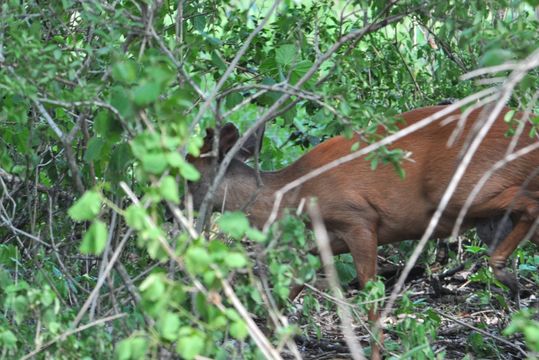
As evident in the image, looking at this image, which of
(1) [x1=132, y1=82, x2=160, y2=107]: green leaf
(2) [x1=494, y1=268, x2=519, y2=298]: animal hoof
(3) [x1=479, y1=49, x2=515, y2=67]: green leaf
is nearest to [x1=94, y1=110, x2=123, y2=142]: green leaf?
(1) [x1=132, y1=82, x2=160, y2=107]: green leaf

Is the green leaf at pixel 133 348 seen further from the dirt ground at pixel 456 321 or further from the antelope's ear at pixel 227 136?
the antelope's ear at pixel 227 136

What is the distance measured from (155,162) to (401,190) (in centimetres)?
359

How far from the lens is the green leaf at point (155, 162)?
10.6ft

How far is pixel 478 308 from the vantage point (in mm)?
7234

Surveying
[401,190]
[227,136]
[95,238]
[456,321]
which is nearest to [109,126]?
[95,238]

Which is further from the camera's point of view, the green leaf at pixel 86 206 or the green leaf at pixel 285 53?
the green leaf at pixel 285 53

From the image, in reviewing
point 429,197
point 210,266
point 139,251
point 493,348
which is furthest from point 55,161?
point 210,266

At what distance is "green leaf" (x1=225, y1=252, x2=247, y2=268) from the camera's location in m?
3.24

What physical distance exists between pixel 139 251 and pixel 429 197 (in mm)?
1797

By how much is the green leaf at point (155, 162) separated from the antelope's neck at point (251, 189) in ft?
12.5

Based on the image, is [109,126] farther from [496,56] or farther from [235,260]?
[496,56]

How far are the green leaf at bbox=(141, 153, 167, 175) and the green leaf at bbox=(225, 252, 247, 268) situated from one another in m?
0.34

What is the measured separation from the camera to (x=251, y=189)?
719 centimetres

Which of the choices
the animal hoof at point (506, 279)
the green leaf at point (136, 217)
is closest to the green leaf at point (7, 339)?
the green leaf at point (136, 217)
